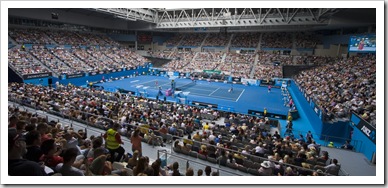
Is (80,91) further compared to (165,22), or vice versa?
(165,22)

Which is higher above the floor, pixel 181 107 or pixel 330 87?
pixel 330 87

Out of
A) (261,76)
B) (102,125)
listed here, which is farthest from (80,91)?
(261,76)

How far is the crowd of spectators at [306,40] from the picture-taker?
4659 centimetres

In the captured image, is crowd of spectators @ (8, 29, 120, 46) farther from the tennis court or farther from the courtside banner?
the courtside banner

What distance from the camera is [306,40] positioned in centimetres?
4791

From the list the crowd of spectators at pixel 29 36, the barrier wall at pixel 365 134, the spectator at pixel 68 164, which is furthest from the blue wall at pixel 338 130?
the crowd of spectators at pixel 29 36

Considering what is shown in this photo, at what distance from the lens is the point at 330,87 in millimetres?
23312

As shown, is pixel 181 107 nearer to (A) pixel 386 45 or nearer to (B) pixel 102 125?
(B) pixel 102 125

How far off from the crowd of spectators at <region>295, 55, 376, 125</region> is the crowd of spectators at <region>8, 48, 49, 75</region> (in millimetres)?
31347

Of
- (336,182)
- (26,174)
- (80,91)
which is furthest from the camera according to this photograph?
(80,91)

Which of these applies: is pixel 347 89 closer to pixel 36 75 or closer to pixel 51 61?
pixel 36 75

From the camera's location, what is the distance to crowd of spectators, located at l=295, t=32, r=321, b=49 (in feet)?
153

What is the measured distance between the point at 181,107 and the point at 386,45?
15054 mm

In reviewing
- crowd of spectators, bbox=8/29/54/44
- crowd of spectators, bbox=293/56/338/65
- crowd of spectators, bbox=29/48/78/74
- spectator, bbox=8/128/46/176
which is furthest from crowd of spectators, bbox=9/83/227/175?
crowd of spectators, bbox=293/56/338/65
